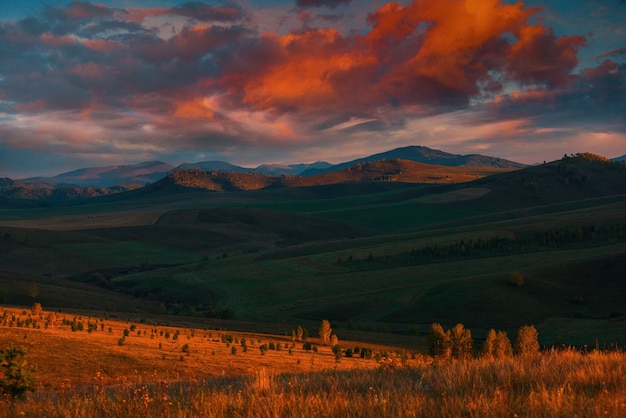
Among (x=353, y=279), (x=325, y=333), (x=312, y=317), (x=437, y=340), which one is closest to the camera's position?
(x=437, y=340)

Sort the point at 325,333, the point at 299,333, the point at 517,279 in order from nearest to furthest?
1. the point at 325,333
2. the point at 299,333
3. the point at 517,279

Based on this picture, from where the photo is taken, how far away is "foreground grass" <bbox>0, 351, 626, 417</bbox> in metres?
6.86

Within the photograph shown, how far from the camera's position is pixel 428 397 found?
7859mm

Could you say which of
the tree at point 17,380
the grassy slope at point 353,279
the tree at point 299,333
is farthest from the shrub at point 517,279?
the tree at point 17,380

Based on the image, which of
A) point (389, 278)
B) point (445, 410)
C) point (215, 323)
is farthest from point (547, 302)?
point (445, 410)

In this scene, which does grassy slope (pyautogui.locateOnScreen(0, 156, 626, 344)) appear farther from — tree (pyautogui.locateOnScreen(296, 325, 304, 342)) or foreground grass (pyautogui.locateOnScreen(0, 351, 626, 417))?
foreground grass (pyautogui.locateOnScreen(0, 351, 626, 417))

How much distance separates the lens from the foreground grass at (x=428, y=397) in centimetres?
686

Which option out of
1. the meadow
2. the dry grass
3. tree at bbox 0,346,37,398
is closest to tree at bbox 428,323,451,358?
the meadow

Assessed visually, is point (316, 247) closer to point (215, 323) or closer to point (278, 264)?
point (278, 264)

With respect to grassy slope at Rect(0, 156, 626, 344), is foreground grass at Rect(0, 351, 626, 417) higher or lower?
higher

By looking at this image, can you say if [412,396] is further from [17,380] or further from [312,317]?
[312,317]

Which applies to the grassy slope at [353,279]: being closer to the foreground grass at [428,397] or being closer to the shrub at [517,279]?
the shrub at [517,279]

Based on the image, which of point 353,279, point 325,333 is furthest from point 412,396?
point 353,279

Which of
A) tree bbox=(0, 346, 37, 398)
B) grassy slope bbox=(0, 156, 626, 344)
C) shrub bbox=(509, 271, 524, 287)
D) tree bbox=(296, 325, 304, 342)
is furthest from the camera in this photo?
shrub bbox=(509, 271, 524, 287)
